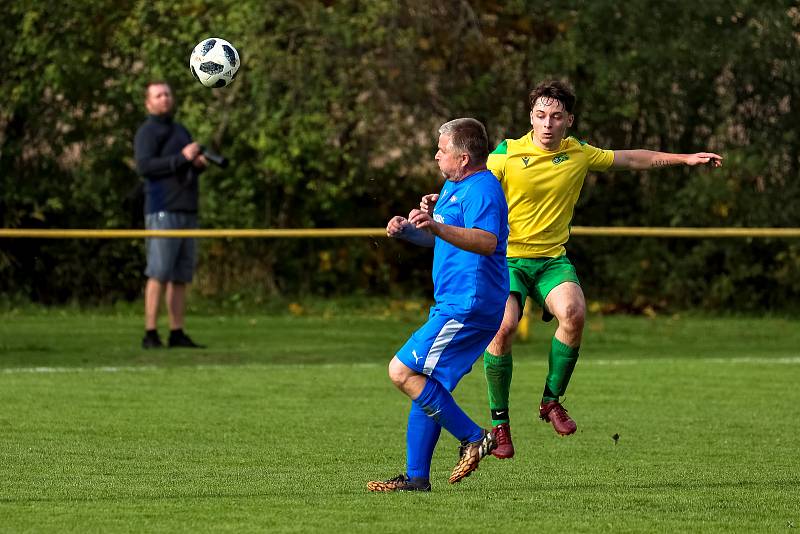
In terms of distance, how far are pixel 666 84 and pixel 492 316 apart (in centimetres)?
1370

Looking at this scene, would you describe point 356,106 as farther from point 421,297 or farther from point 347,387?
point 347,387

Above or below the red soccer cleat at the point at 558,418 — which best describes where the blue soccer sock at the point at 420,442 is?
above

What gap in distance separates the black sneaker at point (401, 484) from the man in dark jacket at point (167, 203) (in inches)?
304

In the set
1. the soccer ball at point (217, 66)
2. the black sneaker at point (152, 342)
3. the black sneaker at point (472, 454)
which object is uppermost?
the soccer ball at point (217, 66)

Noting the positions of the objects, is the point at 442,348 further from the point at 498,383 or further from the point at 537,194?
the point at 537,194

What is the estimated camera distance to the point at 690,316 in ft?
66.6

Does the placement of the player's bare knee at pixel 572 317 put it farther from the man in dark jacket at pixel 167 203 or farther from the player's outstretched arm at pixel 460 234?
the man in dark jacket at pixel 167 203

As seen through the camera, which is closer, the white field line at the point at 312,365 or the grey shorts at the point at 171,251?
the white field line at the point at 312,365

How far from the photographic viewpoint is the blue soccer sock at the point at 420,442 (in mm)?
7395

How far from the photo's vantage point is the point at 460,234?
6883mm

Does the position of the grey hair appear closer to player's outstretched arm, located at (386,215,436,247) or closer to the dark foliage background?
player's outstretched arm, located at (386,215,436,247)

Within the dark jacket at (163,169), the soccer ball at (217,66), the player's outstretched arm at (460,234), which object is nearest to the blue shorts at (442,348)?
the player's outstretched arm at (460,234)

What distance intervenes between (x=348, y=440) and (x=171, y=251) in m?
5.95

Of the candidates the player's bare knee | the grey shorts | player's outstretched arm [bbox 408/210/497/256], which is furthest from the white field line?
player's outstretched arm [bbox 408/210/497/256]
